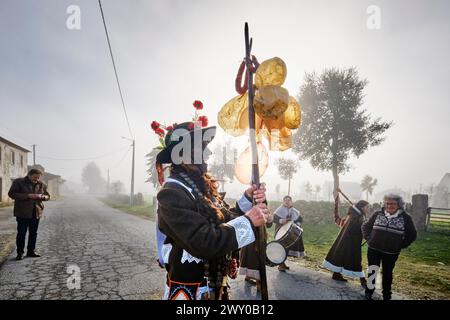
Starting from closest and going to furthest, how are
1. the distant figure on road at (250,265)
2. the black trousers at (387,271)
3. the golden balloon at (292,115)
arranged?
the golden balloon at (292,115), the black trousers at (387,271), the distant figure on road at (250,265)

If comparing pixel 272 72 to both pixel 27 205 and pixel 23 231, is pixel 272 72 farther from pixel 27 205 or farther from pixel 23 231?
pixel 23 231

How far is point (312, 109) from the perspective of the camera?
2497 centimetres

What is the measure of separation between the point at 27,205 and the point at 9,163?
98.7ft

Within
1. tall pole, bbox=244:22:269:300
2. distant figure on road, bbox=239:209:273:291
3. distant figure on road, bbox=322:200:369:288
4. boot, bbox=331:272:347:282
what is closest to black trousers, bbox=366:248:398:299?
distant figure on road, bbox=322:200:369:288

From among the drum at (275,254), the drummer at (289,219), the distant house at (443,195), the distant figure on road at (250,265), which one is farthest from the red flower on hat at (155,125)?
the distant house at (443,195)

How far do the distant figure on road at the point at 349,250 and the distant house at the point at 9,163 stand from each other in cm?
3201

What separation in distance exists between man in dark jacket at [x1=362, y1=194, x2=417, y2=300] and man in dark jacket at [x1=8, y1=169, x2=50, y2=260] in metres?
8.11

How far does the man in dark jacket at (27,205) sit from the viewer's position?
21.5 feet

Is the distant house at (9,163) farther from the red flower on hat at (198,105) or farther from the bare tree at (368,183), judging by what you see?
the bare tree at (368,183)

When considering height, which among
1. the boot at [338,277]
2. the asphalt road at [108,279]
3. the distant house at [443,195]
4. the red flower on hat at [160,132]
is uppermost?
the red flower on hat at [160,132]

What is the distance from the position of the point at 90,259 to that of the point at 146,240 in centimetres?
290

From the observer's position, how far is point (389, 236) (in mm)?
5004

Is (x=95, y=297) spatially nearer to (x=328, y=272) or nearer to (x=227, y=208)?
(x=227, y=208)

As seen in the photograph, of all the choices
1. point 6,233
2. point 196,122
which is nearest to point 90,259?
point 6,233
